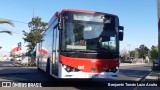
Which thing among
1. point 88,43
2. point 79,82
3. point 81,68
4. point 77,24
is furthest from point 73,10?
point 79,82

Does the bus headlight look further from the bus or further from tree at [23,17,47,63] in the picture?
tree at [23,17,47,63]

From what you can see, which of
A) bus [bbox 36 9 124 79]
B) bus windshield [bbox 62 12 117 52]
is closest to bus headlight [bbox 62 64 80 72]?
bus [bbox 36 9 124 79]

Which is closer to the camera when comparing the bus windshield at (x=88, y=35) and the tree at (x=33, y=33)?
the bus windshield at (x=88, y=35)

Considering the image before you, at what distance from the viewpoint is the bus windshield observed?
14922mm

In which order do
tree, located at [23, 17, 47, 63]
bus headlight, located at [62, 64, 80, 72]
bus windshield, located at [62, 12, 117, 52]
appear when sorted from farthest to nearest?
tree, located at [23, 17, 47, 63] < bus windshield, located at [62, 12, 117, 52] < bus headlight, located at [62, 64, 80, 72]

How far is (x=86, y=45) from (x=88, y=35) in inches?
19.0

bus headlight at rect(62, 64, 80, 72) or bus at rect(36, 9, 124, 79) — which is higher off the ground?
bus at rect(36, 9, 124, 79)

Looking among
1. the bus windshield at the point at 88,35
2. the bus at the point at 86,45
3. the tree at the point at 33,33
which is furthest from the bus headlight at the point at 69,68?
the tree at the point at 33,33

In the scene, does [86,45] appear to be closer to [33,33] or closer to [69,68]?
[69,68]

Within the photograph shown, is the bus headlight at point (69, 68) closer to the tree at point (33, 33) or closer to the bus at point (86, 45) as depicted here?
the bus at point (86, 45)

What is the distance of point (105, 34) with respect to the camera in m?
15.3

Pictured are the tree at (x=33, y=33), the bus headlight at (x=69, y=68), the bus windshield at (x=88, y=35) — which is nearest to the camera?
the bus headlight at (x=69, y=68)

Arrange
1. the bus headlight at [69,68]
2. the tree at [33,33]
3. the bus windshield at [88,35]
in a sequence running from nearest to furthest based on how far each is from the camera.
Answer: the bus headlight at [69,68] < the bus windshield at [88,35] < the tree at [33,33]

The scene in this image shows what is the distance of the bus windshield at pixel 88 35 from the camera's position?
14.9m
